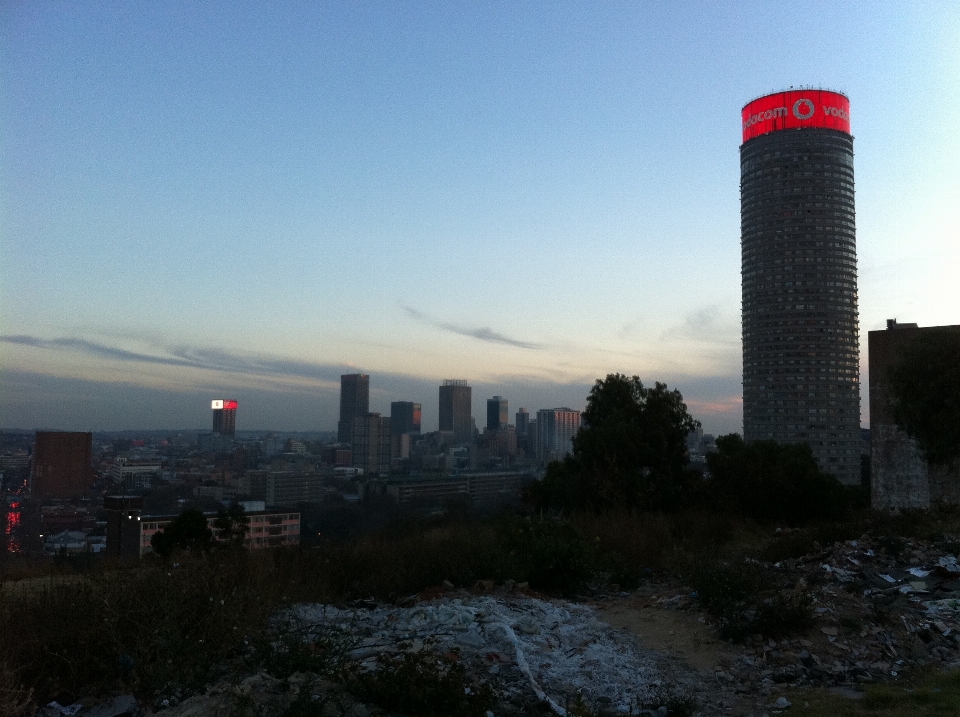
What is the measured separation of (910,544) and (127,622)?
33.3 ft

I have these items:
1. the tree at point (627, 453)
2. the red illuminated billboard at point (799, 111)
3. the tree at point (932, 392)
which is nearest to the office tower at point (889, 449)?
the tree at point (932, 392)

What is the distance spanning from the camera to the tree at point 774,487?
17.6 metres

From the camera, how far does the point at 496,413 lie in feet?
257

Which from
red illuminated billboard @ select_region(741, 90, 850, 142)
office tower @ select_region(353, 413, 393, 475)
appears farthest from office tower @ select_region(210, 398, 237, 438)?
red illuminated billboard @ select_region(741, 90, 850, 142)

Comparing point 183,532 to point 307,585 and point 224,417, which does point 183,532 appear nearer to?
point 307,585

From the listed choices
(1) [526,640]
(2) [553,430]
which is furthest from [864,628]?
(2) [553,430]

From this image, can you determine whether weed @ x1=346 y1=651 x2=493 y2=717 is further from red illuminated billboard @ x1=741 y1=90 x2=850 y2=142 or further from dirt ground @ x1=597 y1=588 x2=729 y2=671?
red illuminated billboard @ x1=741 y1=90 x2=850 y2=142

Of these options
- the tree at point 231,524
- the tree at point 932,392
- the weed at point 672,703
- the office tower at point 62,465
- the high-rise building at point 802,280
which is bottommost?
the tree at point 231,524

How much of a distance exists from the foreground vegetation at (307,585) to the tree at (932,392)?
6366 mm

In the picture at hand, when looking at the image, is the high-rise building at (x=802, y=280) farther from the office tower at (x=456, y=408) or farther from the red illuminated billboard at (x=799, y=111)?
the office tower at (x=456, y=408)

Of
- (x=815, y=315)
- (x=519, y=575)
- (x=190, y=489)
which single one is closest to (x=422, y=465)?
(x=190, y=489)

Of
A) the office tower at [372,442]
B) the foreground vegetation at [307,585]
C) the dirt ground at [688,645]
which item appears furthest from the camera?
the office tower at [372,442]

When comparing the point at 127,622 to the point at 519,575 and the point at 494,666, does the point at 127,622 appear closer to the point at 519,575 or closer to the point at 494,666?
the point at 494,666

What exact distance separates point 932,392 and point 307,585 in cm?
1689
